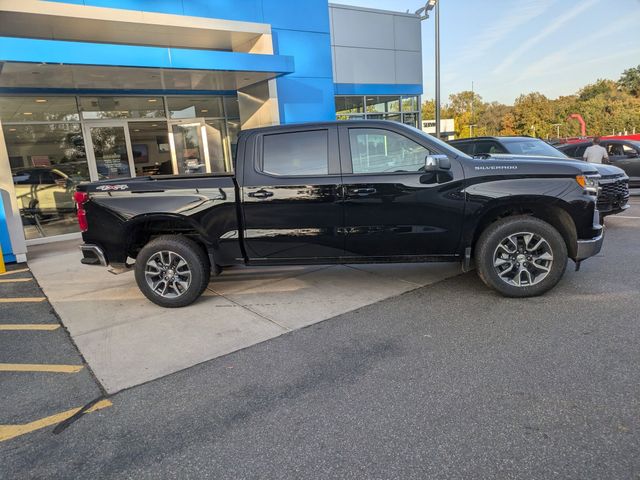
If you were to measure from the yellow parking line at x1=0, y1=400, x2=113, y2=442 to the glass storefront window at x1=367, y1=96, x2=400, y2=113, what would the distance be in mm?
15116

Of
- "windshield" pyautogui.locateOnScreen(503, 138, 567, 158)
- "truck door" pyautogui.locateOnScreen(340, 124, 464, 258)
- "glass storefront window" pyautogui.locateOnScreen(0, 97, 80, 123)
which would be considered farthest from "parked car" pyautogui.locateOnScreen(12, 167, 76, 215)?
"windshield" pyautogui.locateOnScreen(503, 138, 567, 158)

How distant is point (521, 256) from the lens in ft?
15.9

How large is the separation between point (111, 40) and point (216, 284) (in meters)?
7.16

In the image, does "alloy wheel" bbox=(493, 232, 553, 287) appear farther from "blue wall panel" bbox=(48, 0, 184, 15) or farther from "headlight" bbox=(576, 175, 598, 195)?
"blue wall panel" bbox=(48, 0, 184, 15)

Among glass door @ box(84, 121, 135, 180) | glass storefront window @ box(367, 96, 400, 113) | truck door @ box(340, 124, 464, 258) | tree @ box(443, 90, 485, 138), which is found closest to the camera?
truck door @ box(340, 124, 464, 258)

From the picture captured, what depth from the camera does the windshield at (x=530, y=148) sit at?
8633mm

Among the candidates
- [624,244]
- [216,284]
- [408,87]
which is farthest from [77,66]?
[408,87]

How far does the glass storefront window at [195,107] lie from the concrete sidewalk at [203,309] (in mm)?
6214

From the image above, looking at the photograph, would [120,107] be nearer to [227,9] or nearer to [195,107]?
[195,107]

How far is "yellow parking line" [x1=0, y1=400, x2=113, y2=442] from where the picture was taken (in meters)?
3.00

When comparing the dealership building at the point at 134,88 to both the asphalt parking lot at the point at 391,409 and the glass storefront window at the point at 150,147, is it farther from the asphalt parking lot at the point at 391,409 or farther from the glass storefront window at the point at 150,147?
the asphalt parking lot at the point at 391,409

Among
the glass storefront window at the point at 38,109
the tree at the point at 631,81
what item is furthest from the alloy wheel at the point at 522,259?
the tree at the point at 631,81

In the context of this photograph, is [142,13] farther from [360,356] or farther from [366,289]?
[360,356]

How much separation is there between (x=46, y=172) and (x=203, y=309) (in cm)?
753
